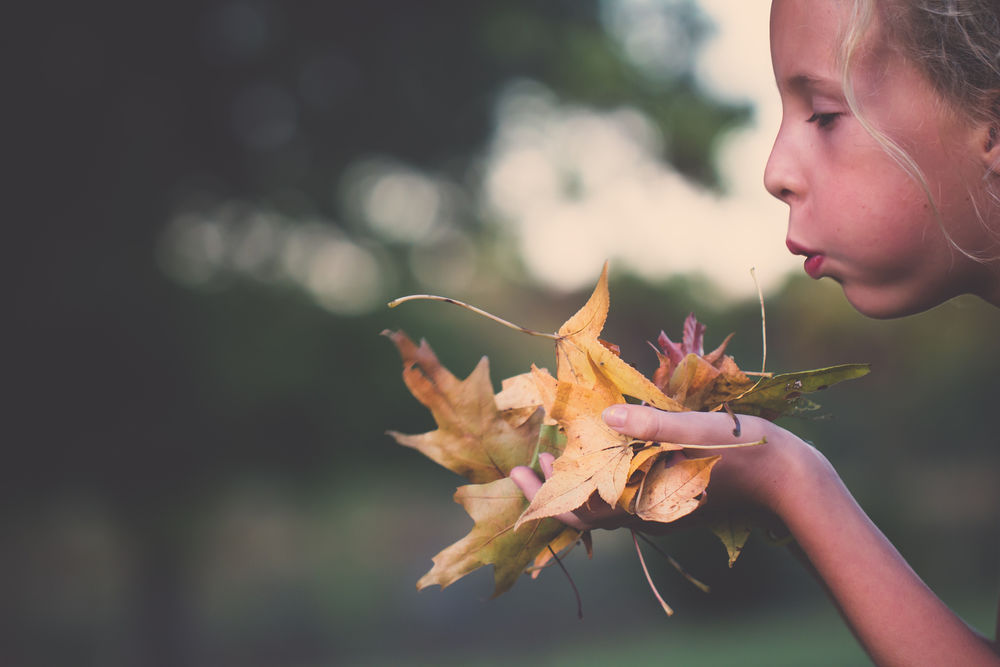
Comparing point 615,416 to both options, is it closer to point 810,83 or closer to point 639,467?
point 639,467

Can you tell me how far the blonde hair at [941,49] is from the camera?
918mm

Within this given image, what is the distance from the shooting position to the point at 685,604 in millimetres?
9281

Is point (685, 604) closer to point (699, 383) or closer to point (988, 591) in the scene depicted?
point (988, 591)

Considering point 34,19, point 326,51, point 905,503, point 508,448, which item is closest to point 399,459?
point 326,51

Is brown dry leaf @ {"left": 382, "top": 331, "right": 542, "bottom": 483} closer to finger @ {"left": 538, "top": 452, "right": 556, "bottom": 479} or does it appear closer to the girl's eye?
finger @ {"left": 538, "top": 452, "right": 556, "bottom": 479}

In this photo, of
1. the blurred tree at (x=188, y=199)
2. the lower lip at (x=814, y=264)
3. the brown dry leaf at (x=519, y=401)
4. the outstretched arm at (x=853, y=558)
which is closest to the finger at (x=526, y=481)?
the brown dry leaf at (x=519, y=401)

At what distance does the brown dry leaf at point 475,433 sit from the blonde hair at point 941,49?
0.58 m

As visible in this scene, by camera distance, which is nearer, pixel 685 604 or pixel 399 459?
pixel 399 459

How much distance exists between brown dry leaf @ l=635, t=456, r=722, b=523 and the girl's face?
357 millimetres

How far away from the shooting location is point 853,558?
0.97 meters

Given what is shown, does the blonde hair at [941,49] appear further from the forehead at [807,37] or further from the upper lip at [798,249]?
the upper lip at [798,249]

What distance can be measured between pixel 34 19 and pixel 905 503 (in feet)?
34.0

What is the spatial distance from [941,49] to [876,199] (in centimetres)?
19

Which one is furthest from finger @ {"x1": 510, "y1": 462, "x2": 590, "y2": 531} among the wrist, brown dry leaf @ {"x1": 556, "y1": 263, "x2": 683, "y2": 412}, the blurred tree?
the blurred tree
